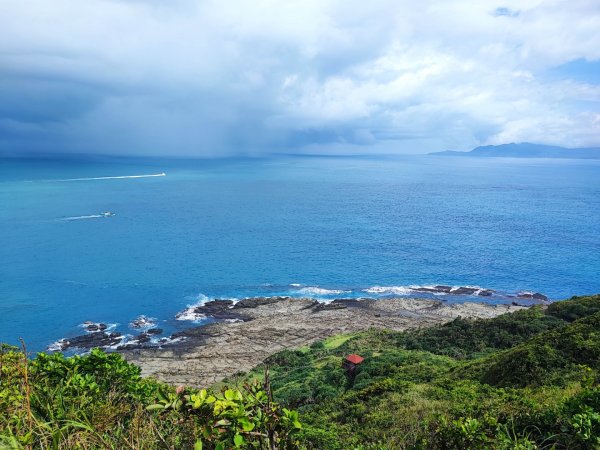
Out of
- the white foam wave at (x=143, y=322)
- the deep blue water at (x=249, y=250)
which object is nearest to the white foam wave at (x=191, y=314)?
the deep blue water at (x=249, y=250)

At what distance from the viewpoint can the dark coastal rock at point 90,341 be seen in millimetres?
38938

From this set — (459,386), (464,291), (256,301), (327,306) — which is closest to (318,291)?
(327,306)

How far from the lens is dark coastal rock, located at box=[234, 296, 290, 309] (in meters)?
49.8

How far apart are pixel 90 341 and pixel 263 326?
16998mm

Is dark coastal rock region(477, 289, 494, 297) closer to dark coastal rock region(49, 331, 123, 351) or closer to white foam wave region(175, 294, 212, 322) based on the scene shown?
white foam wave region(175, 294, 212, 322)

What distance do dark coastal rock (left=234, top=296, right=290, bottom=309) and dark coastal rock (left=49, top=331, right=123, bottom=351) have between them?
45.1 feet

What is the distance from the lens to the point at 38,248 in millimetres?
67312

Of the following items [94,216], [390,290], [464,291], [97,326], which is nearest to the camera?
[97,326]

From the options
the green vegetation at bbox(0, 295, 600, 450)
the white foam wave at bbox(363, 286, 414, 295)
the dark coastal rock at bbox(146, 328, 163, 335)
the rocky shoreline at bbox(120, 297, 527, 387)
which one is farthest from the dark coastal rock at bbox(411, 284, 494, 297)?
the dark coastal rock at bbox(146, 328, 163, 335)

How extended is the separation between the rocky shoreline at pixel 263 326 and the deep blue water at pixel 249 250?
3.84m

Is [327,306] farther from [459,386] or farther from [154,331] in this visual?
[459,386]

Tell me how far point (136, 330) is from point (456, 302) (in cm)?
3778

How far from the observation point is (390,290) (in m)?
55.8

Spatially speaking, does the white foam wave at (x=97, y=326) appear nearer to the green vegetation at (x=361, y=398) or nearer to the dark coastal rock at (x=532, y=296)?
the green vegetation at (x=361, y=398)
